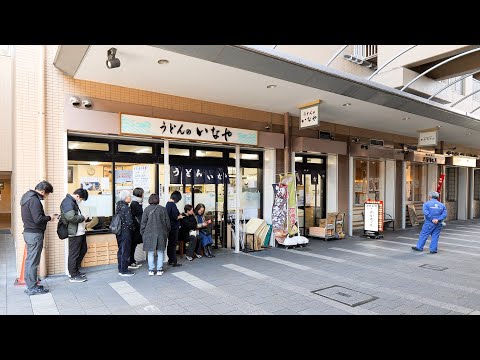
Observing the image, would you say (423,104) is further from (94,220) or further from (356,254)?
(94,220)

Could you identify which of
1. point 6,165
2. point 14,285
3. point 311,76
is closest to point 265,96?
point 311,76

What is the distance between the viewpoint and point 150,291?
6.32 meters

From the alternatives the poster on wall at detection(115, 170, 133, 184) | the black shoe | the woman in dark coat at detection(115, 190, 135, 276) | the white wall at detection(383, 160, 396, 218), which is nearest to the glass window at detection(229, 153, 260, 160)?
the poster on wall at detection(115, 170, 133, 184)

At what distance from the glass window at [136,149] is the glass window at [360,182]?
932 centimetres

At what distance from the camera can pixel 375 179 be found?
51.1 ft

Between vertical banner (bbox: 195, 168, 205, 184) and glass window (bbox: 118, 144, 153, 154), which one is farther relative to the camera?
vertical banner (bbox: 195, 168, 205, 184)

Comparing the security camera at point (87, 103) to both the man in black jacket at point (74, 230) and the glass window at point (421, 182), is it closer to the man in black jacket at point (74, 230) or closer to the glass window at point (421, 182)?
the man in black jacket at point (74, 230)

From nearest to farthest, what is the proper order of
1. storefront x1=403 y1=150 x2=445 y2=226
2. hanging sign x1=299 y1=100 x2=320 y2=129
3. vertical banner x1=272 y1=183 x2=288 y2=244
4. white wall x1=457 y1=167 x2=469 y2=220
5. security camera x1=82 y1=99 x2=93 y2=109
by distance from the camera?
1. security camera x1=82 y1=99 x2=93 y2=109
2. hanging sign x1=299 y1=100 x2=320 y2=129
3. vertical banner x1=272 y1=183 x2=288 y2=244
4. storefront x1=403 y1=150 x2=445 y2=226
5. white wall x1=457 y1=167 x2=469 y2=220

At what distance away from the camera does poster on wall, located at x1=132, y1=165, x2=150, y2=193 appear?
875 centimetres

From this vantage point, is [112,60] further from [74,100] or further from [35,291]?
[35,291]

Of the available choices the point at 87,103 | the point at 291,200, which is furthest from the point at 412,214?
the point at 87,103

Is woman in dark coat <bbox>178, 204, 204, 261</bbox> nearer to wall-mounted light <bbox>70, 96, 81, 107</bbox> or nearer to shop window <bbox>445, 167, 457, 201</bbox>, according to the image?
wall-mounted light <bbox>70, 96, 81, 107</bbox>

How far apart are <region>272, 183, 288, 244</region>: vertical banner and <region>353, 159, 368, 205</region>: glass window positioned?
542cm

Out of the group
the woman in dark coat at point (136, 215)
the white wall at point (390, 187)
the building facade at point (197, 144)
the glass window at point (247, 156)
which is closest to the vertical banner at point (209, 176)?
the building facade at point (197, 144)
